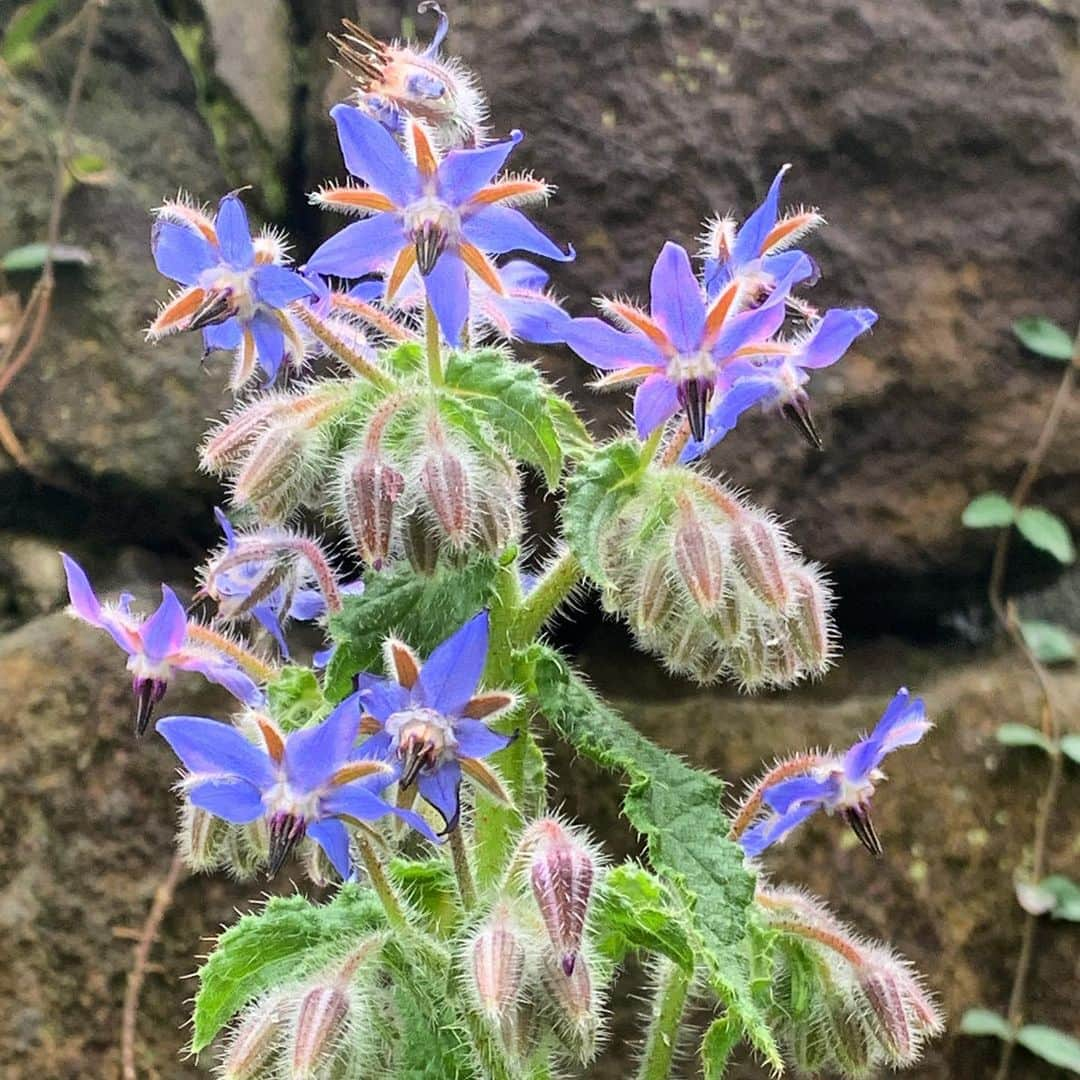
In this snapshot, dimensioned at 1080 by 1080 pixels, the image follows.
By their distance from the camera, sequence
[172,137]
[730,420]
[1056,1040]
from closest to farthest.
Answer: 1. [730,420]
2. [1056,1040]
3. [172,137]

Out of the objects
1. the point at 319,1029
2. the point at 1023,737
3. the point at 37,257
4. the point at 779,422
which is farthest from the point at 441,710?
the point at 37,257

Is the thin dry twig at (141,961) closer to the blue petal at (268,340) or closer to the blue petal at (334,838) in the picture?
the blue petal at (334,838)

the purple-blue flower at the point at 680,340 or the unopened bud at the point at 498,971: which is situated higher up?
the purple-blue flower at the point at 680,340

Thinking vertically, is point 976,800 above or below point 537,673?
below

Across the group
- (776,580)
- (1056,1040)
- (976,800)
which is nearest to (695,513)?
(776,580)

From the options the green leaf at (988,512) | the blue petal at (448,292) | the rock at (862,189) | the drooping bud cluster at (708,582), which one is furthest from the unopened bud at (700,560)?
the green leaf at (988,512)

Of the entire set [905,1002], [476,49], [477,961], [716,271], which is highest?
[716,271]

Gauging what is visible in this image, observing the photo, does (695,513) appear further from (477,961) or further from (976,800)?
(976,800)
